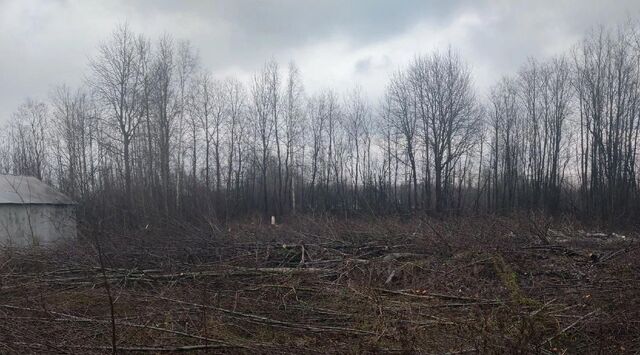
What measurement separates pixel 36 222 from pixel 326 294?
1767cm

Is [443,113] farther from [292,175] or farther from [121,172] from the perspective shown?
[121,172]

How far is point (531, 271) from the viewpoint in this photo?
358 inches

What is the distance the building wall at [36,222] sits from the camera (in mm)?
19062

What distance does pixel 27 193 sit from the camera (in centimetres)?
2114

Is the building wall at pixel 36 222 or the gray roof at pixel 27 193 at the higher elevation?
the gray roof at pixel 27 193

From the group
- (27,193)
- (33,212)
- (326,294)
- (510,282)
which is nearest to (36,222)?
(33,212)

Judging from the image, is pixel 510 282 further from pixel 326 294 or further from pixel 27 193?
pixel 27 193

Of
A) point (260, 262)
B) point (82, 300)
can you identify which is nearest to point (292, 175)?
point (260, 262)

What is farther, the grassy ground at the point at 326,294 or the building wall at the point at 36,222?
the building wall at the point at 36,222

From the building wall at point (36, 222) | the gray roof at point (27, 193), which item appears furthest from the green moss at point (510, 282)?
the gray roof at point (27, 193)

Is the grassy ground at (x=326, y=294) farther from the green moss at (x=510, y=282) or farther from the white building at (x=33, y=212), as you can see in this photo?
the white building at (x=33, y=212)

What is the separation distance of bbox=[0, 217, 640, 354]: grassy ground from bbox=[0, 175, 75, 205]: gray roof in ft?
32.6

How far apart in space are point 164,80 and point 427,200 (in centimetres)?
2000

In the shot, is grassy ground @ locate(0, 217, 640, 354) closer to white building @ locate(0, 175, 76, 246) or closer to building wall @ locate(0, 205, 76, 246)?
building wall @ locate(0, 205, 76, 246)
